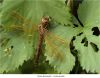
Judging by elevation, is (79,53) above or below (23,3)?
below

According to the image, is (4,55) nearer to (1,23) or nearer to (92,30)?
(1,23)

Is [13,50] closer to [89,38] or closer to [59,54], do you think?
[59,54]

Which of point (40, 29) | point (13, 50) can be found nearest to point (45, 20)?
point (40, 29)

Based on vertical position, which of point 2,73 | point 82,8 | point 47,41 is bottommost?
point 2,73

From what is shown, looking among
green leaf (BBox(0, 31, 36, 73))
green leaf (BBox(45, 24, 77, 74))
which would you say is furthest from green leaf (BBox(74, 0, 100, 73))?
green leaf (BBox(0, 31, 36, 73))

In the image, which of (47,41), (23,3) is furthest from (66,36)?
(23,3)

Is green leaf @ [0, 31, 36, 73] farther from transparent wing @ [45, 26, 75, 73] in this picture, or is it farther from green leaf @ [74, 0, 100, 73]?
green leaf @ [74, 0, 100, 73]
